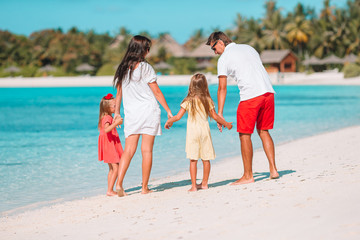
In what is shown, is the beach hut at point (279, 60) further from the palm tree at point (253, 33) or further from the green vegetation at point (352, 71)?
the green vegetation at point (352, 71)

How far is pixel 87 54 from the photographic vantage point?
233ft

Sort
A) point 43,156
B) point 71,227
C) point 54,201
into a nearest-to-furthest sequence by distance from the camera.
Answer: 1. point 71,227
2. point 54,201
3. point 43,156

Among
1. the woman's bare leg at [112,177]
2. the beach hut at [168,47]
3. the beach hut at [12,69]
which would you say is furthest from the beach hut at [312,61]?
the woman's bare leg at [112,177]

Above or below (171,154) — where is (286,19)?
above

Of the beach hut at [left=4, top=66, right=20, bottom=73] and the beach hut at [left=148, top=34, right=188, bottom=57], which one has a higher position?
the beach hut at [left=148, top=34, right=188, bottom=57]

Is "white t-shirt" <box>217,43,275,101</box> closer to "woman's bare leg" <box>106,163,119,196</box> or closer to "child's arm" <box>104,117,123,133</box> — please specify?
"child's arm" <box>104,117,123,133</box>

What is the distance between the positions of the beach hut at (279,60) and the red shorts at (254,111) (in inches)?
2295

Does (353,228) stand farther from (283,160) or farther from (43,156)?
(43,156)

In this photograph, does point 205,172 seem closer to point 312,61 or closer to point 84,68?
point 312,61

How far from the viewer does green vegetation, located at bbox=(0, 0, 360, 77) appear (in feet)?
209

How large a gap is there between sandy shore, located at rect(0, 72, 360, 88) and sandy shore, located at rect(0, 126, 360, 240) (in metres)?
46.7

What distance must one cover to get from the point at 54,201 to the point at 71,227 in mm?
2316

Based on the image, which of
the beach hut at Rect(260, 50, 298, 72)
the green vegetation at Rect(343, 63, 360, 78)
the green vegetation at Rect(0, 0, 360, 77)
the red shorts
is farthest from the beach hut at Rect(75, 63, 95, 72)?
the red shorts

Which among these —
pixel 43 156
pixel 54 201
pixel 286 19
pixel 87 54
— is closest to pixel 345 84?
pixel 286 19
